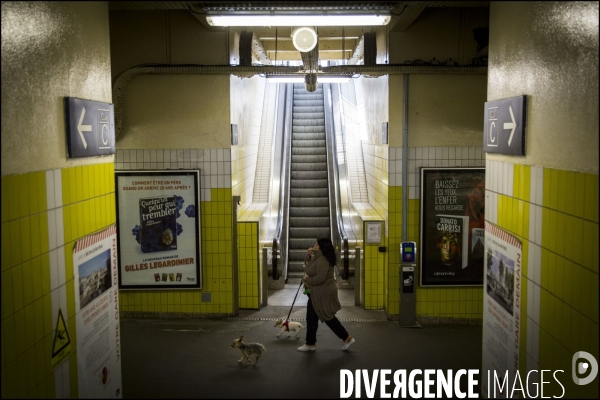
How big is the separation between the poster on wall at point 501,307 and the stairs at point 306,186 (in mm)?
5906

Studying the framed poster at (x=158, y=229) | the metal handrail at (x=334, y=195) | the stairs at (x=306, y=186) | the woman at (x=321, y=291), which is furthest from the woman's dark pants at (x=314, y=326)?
the stairs at (x=306, y=186)

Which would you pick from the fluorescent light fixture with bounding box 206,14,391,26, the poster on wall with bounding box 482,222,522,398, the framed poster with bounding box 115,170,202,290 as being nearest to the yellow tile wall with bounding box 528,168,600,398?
the poster on wall with bounding box 482,222,522,398

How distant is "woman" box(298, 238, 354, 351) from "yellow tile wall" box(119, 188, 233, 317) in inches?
72.2

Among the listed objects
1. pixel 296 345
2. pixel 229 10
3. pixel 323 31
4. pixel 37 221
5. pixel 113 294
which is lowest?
pixel 296 345

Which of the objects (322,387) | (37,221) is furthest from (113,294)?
(322,387)

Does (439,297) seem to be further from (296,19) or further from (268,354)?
(296,19)

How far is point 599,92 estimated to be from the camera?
355cm

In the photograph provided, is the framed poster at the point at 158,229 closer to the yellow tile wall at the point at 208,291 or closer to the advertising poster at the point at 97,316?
the yellow tile wall at the point at 208,291

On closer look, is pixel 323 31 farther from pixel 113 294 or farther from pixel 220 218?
pixel 113 294

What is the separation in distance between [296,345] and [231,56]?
4.10 meters

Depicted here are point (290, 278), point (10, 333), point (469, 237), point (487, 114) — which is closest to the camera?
point (10, 333)

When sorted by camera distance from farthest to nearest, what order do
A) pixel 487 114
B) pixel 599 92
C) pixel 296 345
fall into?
pixel 296 345 < pixel 487 114 < pixel 599 92

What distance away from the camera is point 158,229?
8891 mm

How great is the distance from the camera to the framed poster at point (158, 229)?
28.9 ft
